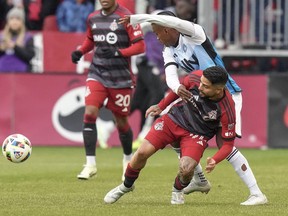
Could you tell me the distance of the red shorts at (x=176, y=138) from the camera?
9.95 metres

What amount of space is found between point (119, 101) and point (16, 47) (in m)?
6.42

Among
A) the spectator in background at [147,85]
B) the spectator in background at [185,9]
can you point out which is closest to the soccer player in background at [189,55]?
the spectator in background at [147,85]

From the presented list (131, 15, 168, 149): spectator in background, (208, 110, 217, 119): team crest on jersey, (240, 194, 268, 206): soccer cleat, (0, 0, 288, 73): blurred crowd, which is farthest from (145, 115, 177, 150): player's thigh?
(0, 0, 288, 73): blurred crowd

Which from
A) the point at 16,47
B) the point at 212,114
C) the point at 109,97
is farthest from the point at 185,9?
the point at 212,114

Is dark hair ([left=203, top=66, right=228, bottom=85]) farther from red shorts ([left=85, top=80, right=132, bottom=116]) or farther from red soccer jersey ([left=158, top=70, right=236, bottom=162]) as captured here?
red shorts ([left=85, top=80, right=132, bottom=116])

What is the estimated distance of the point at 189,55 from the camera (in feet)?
34.3

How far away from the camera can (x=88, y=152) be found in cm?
1317

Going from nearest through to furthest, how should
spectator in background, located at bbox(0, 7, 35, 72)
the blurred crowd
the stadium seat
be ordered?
spectator in background, located at bbox(0, 7, 35, 72) < the blurred crowd < the stadium seat

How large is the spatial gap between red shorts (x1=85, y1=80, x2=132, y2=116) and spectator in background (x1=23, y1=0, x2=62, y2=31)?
8.52 meters

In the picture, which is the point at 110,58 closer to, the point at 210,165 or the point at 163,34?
the point at 163,34

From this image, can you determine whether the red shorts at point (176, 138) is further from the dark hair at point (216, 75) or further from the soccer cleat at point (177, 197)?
the dark hair at point (216, 75)

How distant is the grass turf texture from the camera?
9.73 m

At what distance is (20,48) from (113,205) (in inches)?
386

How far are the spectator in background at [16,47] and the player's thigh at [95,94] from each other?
6346 millimetres
